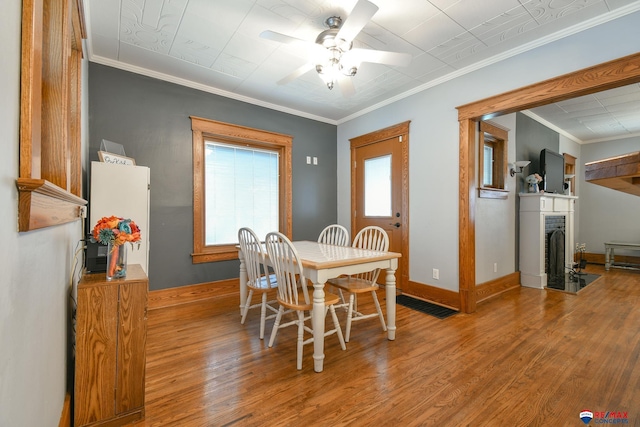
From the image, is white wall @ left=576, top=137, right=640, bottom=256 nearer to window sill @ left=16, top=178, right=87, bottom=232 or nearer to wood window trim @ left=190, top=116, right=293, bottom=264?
wood window trim @ left=190, top=116, right=293, bottom=264

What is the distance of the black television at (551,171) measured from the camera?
4598 millimetres

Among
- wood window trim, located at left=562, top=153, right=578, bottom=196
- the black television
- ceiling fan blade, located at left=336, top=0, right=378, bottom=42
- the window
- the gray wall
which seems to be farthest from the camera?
wood window trim, located at left=562, top=153, right=578, bottom=196

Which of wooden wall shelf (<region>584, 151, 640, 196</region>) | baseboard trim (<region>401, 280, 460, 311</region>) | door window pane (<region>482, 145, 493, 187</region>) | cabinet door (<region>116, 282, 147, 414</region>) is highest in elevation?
door window pane (<region>482, 145, 493, 187</region>)

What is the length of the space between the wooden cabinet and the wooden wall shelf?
75.3 inches

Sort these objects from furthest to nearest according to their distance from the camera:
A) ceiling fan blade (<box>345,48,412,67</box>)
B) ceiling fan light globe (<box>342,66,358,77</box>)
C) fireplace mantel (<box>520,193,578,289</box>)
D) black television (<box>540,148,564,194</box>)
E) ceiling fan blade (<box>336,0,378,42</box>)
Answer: black television (<box>540,148,564,194</box>) < fireplace mantel (<box>520,193,578,289</box>) < ceiling fan light globe (<box>342,66,358,77</box>) < ceiling fan blade (<box>345,48,412,67</box>) < ceiling fan blade (<box>336,0,378,42</box>)

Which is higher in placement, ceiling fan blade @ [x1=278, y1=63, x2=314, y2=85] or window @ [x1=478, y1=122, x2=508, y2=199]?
ceiling fan blade @ [x1=278, y1=63, x2=314, y2=85]

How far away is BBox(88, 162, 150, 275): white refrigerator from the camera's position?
2.45m

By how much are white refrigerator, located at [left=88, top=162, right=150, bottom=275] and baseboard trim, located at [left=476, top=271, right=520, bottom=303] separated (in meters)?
3.62

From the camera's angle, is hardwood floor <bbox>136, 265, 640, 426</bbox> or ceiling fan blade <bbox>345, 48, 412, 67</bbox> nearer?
hardwood floor <bbox>136, 265, 640, 426</bbox>

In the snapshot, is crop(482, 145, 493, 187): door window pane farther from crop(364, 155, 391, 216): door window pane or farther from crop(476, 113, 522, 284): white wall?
crop(364, 155, 391, 216): door window pane

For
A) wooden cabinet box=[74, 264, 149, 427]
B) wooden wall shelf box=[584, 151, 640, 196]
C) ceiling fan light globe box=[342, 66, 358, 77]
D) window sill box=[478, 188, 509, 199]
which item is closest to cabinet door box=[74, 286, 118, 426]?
wooden cabinet box=[74, 264, 149, 427]

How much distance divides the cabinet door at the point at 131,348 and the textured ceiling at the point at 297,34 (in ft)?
6.78

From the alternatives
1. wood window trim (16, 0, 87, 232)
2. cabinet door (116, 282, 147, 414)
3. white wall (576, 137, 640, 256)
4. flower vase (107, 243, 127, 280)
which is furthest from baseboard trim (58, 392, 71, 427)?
white wall (576, 137, 640, 256)

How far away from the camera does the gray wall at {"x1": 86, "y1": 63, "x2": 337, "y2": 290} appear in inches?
116
